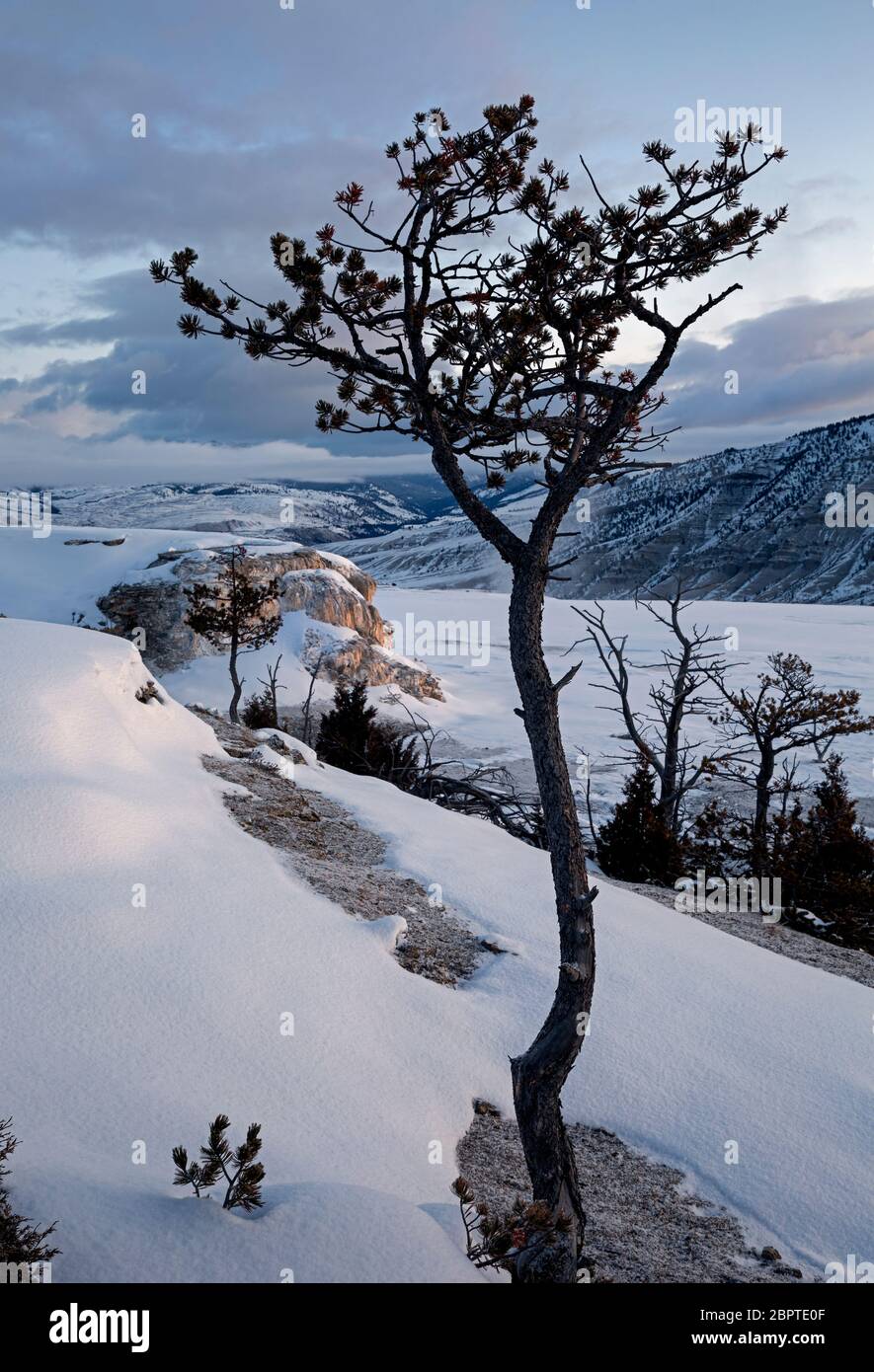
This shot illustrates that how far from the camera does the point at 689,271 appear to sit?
3.89m

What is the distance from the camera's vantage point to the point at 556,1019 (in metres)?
3.71

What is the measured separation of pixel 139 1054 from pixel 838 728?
39.1 ft

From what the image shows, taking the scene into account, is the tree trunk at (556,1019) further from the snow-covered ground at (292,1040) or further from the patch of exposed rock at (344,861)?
the patch of exposed rock at (344,861)

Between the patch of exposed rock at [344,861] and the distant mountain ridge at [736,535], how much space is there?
352 ft

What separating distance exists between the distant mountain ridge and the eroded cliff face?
297 feet

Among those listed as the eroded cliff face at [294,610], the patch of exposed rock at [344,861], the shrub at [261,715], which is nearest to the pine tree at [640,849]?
the patch of exposed rock at [344,861]

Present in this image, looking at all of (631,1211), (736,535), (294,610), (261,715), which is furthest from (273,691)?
(736,535)

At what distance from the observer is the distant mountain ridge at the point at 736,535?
120312 millimetres

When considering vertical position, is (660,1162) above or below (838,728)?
below

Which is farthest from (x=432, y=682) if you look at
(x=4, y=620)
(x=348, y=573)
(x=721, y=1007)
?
(x=721, y=1007)

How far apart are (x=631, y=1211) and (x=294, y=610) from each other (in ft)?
72.0

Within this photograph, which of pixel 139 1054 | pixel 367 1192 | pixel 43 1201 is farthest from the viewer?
pixel 139 1054
